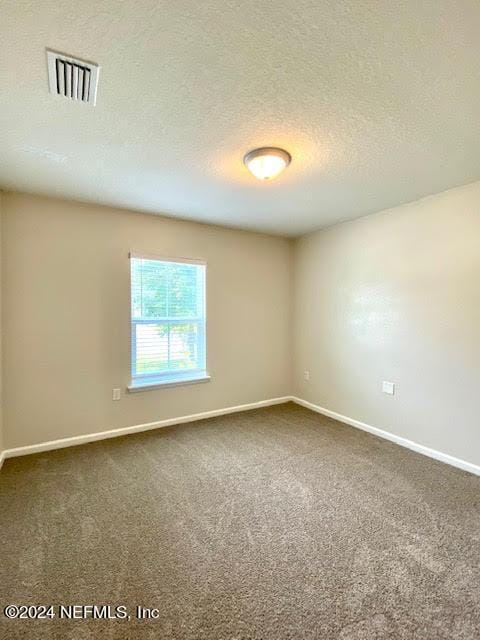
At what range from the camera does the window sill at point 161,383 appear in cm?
347

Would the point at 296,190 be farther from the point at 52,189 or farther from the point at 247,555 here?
the point at 247,555

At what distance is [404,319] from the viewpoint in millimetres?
3223

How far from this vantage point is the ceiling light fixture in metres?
2.08

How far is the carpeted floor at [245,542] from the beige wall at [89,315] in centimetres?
51

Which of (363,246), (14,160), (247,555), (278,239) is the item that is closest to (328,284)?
(363,246)

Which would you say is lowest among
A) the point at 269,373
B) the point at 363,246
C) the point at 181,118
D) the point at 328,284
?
the point at 269,373

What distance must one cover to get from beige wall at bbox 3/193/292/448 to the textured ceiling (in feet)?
1.61

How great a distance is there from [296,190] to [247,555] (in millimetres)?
2777

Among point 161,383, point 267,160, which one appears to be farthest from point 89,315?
point 267,160

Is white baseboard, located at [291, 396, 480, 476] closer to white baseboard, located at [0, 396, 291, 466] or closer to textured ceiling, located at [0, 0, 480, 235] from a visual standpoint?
white baseboard, located at [0, 396, 291, 466]

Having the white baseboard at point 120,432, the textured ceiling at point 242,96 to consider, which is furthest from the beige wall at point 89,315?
the textured ceiling at point 242,96

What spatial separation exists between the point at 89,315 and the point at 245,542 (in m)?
2.53

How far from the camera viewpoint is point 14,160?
7.52 ft

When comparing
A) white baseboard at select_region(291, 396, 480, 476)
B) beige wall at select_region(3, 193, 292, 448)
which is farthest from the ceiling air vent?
white baseboard at select_region(291, 396, 480, 476)
